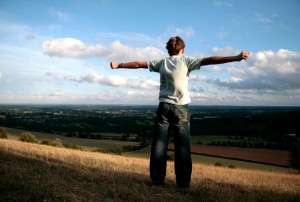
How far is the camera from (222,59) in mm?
4781

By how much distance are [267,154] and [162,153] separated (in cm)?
4658

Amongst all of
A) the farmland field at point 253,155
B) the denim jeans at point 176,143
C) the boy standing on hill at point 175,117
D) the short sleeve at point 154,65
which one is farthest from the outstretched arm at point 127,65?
the farmland field at point 253,155

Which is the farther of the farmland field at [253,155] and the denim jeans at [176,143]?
the farmland field at [253,155]

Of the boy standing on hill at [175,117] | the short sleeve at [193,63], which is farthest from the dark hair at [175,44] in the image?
the short sleeve at [193,63]

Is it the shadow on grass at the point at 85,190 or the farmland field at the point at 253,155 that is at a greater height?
the shadow on grass at the point at 85,190

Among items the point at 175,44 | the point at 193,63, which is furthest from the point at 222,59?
the point at 175,44

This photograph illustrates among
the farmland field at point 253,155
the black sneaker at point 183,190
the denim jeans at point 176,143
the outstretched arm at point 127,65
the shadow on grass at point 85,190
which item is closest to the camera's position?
the shadow on grass at point 85,190

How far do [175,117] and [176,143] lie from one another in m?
0.43

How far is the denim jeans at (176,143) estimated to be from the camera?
516 centimetres

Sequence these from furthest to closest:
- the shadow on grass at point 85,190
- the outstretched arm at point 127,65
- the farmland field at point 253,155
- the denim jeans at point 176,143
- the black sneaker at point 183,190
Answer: the farmland field at point 253,155 < the outstretched arm at point 127,65 < the denim jeans at point 176,143 < the black sneaker at point 183,190 < the shadow on grass at point 85,190

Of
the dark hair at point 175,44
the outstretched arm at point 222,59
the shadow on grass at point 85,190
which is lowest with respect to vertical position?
the shadow on grass at point 85,190

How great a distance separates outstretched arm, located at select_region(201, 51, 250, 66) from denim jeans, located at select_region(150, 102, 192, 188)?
0.80 metres

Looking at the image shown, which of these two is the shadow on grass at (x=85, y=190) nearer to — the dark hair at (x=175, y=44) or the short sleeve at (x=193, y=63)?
the short sleeve at (x=193, y=63)

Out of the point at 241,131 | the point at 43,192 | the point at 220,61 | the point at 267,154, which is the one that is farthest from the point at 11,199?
the point at 241,131
